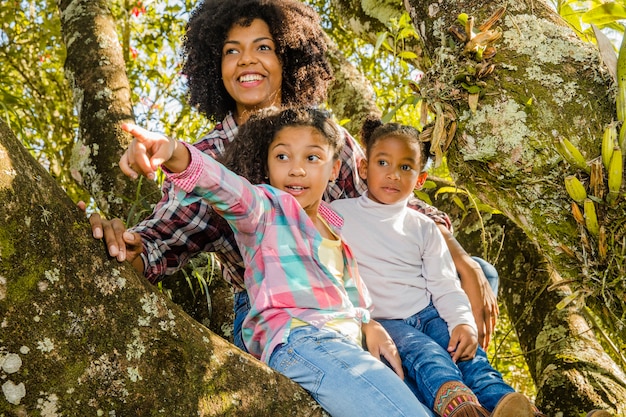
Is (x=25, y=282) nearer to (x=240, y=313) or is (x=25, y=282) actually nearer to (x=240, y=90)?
(x=240, y=313)

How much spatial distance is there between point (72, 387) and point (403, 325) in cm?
133

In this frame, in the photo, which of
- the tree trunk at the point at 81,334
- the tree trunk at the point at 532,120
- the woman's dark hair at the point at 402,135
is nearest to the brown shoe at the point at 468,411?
the tree trunk at the point at 532,120

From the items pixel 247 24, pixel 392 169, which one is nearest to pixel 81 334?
pixel 392 169

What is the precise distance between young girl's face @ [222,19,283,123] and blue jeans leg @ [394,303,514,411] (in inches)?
39.4

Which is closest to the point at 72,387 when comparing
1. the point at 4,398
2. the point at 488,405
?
the point at 4,398

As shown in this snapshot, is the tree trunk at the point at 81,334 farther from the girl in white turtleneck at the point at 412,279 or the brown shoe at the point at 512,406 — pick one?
the girl in white turtleneck at the point at 412,279

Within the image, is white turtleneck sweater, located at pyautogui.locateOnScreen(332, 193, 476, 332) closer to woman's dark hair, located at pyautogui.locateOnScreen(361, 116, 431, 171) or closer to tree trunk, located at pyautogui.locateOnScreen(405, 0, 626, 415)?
woman's dark hair, located at pyautogui.locateOnScreen(361, 116, 431, 171)

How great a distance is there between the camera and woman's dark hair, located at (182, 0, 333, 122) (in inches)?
108

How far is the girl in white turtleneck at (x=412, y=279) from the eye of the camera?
2.06 meters

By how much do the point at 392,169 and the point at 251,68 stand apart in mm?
666

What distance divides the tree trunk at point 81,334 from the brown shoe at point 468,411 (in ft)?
2.04

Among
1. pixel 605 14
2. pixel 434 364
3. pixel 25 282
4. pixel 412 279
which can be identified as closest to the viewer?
pixel 25 282

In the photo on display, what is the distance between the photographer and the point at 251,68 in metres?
2.62

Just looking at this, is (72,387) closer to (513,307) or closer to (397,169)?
(397,169)
